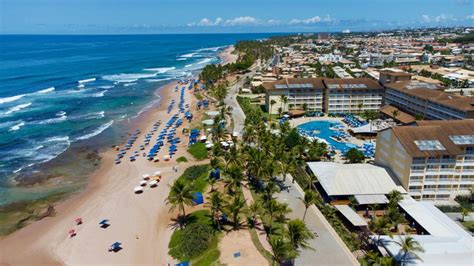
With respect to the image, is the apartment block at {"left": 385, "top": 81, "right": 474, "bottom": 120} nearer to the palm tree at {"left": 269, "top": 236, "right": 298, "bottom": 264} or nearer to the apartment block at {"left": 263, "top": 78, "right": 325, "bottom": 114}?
the apartment block at {"left": 263, "top": 78, "right": 325, "bottom": 114}

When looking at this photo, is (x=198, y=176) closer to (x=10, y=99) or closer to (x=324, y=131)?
(x=324, y=131)

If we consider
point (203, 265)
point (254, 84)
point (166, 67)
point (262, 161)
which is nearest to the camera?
point (203, 265)

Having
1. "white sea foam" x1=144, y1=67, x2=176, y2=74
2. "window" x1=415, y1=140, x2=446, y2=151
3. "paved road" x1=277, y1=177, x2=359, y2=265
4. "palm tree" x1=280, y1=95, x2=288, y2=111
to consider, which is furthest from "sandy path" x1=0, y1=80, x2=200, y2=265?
"white sea foam" x1=144, y1=67, x2=176, y2=74

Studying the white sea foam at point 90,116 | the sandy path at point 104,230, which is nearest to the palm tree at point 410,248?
the sandy path at point 104,230

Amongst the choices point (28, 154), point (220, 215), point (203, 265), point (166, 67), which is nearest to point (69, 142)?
point (28, 154)

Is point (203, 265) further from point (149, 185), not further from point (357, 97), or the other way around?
point (357, 97)

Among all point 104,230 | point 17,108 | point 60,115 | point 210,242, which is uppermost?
point 17,108

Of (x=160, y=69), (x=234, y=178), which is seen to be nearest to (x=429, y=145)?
(x=234, y=178)
